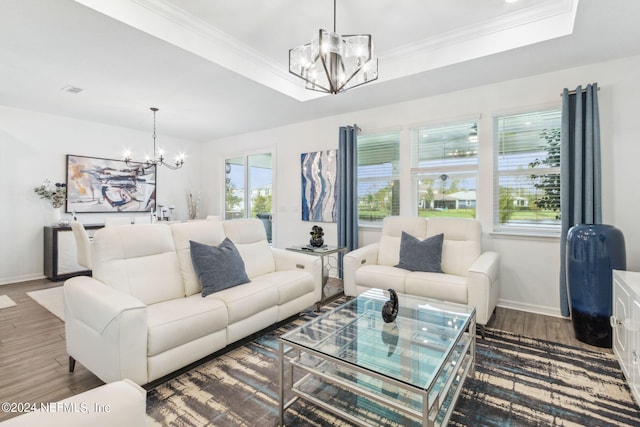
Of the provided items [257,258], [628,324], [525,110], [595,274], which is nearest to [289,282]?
[257,258]

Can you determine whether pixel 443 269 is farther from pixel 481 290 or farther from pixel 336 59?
pixel 336 59

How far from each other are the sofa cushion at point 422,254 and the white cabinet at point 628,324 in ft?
4.52

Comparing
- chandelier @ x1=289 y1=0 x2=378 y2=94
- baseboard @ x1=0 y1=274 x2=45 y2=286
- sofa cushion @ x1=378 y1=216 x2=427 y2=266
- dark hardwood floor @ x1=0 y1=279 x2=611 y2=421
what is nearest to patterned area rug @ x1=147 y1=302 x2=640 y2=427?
dark hardwood floor @ x1=0 y1=279 x2=611 y2=421

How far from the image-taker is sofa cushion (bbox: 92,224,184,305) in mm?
2299

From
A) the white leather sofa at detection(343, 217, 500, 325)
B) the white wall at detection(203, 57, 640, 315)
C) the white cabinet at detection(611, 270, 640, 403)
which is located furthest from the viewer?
the white wall at detection(203, 57, 640, 315)

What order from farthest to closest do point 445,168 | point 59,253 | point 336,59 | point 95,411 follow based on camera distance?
point 59,253, point 445,168, point 336,59, point 95,411

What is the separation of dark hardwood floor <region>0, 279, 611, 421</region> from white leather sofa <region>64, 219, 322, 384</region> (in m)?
0.17

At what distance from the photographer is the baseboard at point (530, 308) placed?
11.0 ft

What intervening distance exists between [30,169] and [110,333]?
14.9ft

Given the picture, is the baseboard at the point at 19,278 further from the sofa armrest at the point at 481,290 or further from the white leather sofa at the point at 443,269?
the sofa armrest at the point at 481,290

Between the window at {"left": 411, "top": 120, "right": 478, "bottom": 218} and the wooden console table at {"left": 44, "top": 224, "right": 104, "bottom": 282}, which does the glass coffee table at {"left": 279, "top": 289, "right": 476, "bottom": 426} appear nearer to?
the window at {"left": 411, "top": 120, "right": 478, "bottom": 218}

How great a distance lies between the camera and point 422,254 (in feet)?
11.1

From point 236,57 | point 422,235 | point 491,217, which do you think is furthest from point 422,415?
point 236,57

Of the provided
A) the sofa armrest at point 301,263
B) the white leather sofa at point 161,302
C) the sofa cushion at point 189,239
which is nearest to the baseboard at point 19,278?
the white leather sofa at point 161,302
